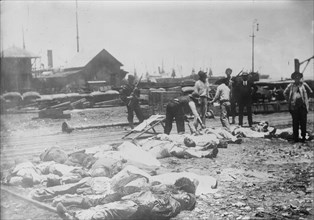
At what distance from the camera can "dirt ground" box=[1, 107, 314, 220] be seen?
16.1 ft

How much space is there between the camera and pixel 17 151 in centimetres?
966

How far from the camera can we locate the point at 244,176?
6.62 metres

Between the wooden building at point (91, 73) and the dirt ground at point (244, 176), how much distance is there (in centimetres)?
2965

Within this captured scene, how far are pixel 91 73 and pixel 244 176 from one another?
119 ft

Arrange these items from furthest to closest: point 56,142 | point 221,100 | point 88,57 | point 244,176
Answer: point 88,57
point 221,100
point 56,142
point 244,176

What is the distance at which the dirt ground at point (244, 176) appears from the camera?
4.92 m

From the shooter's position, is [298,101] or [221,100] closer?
[298,101]

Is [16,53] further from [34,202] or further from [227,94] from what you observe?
[34,202]

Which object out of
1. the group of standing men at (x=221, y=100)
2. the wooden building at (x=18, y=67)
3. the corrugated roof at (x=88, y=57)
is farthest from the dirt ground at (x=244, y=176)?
the corrugated roof at (x=88, y=57)

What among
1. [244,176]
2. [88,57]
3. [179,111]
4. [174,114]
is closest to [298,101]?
[179,111]

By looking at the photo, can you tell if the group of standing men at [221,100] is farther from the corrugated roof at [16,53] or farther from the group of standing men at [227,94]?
the corrugated roof at [16,53]

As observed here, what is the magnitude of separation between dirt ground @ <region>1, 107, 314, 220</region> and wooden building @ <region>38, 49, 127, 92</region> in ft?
97.3

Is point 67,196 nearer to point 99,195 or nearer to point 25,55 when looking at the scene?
point 99,195

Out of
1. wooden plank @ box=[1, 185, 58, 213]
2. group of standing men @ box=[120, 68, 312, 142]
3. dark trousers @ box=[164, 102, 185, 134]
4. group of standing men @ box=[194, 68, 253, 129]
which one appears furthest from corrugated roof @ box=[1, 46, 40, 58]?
wooden plank @ box=[1, 185, 58, 213]
